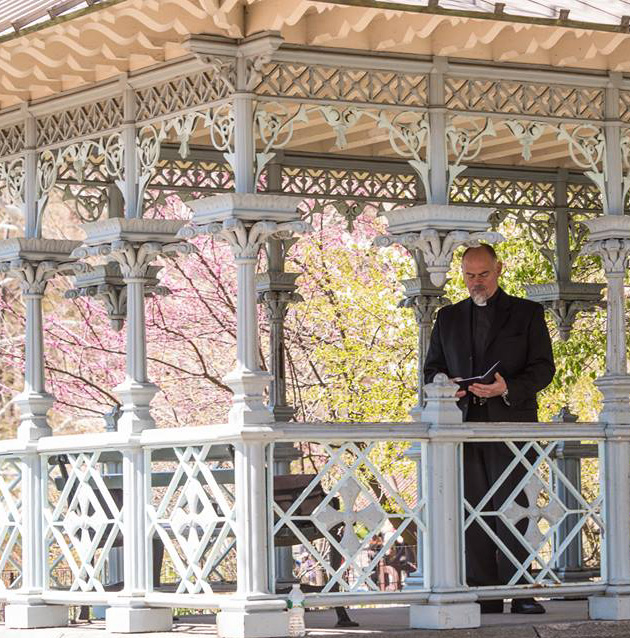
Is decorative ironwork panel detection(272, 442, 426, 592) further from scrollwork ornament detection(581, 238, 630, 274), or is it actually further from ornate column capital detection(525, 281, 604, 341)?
ornate column capital detection(525, 281, 604, 341)

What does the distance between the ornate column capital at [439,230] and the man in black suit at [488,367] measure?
0.98 feet

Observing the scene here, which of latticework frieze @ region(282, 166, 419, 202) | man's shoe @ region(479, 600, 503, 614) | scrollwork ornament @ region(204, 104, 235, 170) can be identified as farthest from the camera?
latticework frieze @ region(282, 166, 419, 202)

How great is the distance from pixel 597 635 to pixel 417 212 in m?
2.59

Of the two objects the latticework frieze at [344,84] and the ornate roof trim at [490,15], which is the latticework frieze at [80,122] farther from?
the ornate roof trim at [490,15]

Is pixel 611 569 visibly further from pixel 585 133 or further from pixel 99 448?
pixel 585 133

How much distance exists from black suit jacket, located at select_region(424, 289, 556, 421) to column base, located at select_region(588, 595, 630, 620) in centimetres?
112

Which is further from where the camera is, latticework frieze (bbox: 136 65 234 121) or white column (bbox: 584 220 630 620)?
white column (bbox: 584 220 630 620)

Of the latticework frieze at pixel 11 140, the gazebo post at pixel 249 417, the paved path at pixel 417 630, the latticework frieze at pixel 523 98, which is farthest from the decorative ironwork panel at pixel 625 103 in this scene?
the latticework frieze at pixel 11 140

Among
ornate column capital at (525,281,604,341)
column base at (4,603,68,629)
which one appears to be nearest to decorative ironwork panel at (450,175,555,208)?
ornate column capital at (525,281,604,341)

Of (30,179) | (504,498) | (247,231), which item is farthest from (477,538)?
(30,179)

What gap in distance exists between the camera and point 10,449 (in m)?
10.8

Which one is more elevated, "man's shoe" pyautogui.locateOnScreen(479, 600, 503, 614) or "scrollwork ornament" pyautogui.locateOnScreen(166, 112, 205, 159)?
"scrollwork ornament" pyautogui.locateOnScreen(166, 112, 205, 159)

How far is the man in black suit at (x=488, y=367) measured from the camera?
9.89 metres

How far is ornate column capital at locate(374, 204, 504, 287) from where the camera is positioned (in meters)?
9.66
